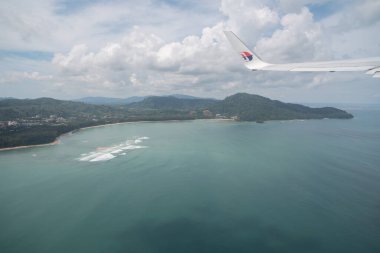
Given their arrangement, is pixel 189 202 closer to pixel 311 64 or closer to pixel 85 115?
pixel 311 64

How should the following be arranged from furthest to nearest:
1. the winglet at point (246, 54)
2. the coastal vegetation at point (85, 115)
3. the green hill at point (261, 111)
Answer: the green hill at point (261, 111) < the coastal vegetation at point (85, 115) < the winglet at point (246, 54)

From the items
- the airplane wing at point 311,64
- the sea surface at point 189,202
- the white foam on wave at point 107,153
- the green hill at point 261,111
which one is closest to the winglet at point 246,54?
the airplane wing at point 311,64

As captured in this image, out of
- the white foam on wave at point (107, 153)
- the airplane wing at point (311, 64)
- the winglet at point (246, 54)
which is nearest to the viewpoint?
the airplane wing at point (311, 64)

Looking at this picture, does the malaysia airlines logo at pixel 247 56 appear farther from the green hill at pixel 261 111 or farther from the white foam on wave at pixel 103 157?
the green hill at pixel 261 111

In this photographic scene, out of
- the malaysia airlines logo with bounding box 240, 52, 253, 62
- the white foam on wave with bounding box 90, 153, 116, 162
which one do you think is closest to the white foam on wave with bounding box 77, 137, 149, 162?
the white foam on wave with bounding box 90, 153, 116, 162

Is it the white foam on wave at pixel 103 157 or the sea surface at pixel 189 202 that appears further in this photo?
the white foam on wave at pixel 103 157

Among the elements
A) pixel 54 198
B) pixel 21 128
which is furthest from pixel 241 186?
pixel 21 128

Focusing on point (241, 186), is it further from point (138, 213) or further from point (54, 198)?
point (54, 198)

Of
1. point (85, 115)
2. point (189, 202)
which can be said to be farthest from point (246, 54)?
point (85, 115)

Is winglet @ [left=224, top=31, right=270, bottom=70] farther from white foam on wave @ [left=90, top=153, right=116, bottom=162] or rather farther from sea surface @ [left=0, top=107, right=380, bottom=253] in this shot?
white foam on wave @ [left=90, top=153, right=116, bottom=162]
